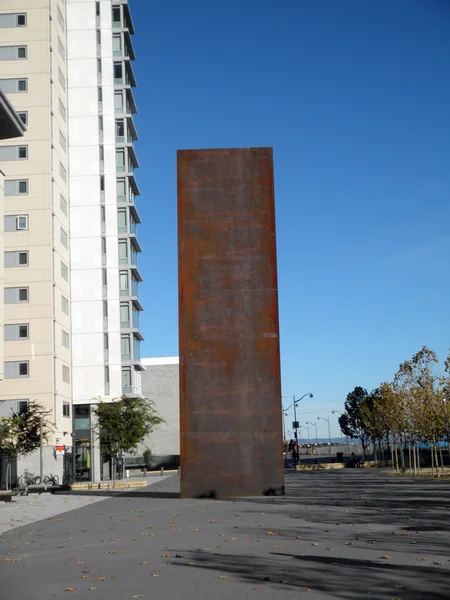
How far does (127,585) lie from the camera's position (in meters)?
11.9

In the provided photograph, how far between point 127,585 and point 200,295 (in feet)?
68.8

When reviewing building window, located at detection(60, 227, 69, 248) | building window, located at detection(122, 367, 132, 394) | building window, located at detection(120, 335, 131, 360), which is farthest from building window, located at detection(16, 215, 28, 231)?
building window, located at detection(122, 367, 132, 394)

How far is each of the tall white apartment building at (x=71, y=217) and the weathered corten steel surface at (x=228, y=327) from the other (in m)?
29.9

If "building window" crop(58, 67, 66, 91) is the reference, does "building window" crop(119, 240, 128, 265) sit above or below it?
below

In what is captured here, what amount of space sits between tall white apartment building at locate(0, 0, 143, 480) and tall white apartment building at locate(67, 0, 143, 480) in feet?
0.29

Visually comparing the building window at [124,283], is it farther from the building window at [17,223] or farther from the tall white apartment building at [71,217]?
the building window at [17,223]

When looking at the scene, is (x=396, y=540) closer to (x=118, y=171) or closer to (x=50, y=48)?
(x=50, y=48)

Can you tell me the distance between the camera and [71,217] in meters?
71.8

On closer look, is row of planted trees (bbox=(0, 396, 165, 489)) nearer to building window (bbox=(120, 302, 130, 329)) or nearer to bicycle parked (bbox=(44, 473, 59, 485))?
bicycle parked (bbox=(44, 473, 59, 485))

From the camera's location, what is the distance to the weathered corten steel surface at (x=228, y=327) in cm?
3148

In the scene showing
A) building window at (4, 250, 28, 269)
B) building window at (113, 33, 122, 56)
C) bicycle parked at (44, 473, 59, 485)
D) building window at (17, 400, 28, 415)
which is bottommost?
bicycle parked at (44, 473, 59, 485)

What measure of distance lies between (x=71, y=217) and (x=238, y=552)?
194 feet

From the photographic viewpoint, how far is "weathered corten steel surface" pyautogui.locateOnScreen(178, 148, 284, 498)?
3148cm

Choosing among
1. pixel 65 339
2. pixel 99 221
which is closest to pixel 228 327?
pixel 65 339
